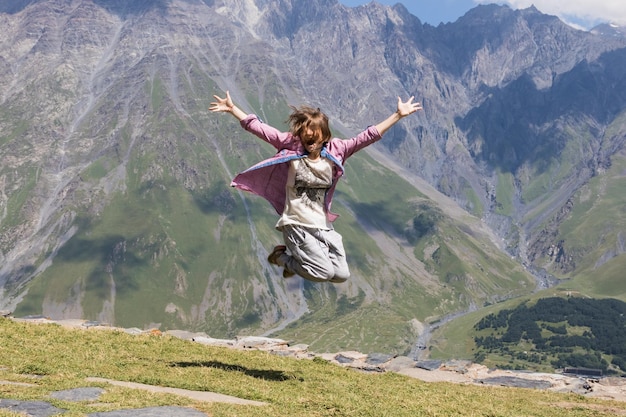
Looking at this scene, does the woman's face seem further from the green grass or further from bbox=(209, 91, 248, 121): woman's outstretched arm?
the green grass

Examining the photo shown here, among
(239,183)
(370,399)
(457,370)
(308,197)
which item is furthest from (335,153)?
(457,370)

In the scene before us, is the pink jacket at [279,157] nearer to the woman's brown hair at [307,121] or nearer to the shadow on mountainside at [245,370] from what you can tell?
the woman's brown hair at [307,121]

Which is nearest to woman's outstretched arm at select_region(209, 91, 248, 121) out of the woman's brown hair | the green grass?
the woman's brown hair

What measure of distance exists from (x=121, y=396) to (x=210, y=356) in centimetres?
884

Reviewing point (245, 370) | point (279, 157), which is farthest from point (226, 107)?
point (245, 370)

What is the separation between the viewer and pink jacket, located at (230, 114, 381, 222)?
17641 mm

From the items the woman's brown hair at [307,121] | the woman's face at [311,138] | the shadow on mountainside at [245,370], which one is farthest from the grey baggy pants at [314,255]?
the shadow on mountainside at [245,370]

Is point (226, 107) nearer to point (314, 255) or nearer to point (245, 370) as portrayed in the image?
point (314, 255)

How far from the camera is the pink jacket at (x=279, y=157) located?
1764 cm

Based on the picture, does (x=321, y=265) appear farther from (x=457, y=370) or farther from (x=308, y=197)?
(x=457, y=370)

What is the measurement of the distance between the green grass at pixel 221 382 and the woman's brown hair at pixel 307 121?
7416 millimetres

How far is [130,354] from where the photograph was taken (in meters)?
22.7

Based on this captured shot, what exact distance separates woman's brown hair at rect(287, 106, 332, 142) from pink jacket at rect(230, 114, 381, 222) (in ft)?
1.04

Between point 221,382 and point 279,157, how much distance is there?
7.04 m
